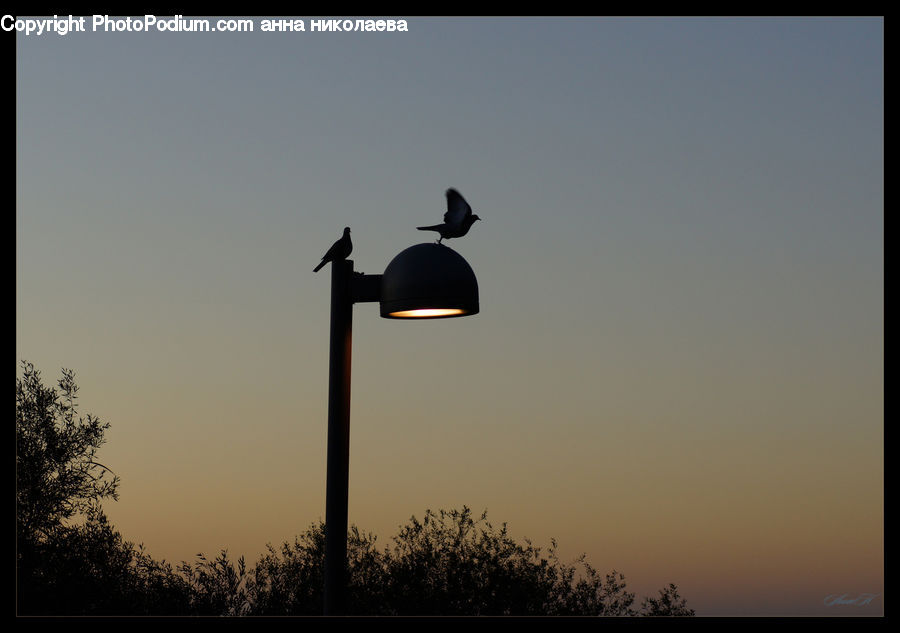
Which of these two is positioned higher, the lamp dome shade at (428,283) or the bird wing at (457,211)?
the bird wing at (457,211)

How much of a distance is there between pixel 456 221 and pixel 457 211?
0.09 m

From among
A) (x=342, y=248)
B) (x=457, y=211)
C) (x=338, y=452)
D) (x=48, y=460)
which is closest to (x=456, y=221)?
(x=457, y=211)

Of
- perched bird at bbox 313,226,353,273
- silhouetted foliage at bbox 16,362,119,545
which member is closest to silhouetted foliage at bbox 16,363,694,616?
silhouetted foliage at bbox 16,362,119,545

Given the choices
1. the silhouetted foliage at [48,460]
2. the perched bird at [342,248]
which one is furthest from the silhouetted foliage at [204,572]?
the perched bird at [342,248]

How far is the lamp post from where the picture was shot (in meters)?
6.59

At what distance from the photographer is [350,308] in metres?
7.19

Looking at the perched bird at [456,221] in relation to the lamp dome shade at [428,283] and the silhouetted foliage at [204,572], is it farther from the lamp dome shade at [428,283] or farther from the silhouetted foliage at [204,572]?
the silhouetted foliage at [204,572]

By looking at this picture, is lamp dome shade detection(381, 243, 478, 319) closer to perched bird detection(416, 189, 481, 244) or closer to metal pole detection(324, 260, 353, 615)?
metal pole detection(324, 260, 353, 615)

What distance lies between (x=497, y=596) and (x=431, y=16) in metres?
20.8

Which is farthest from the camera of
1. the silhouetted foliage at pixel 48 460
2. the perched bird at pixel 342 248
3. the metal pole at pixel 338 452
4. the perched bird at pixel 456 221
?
the silhouetted foliage at pixel 48 460

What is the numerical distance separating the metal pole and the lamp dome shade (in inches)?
12.1

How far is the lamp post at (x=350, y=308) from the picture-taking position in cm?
659
